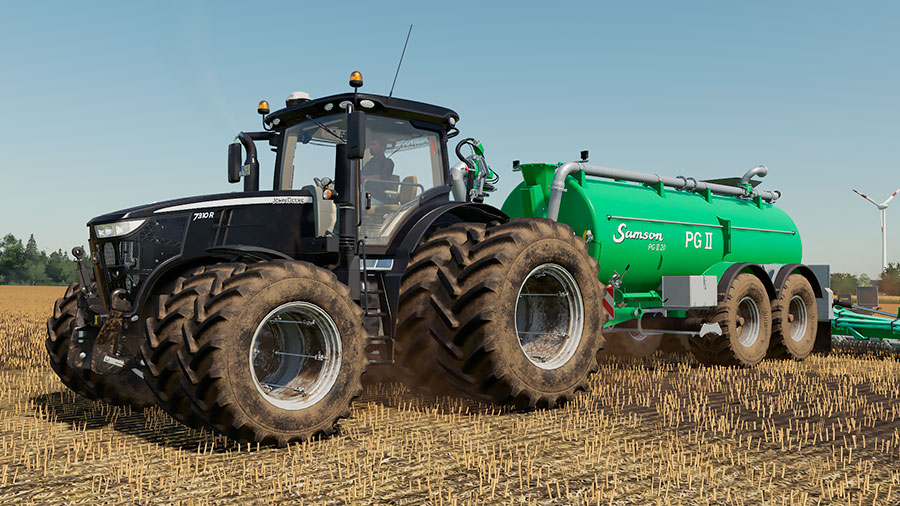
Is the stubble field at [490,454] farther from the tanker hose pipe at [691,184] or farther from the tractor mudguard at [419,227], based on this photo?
the tanker hose pipe at [691,184]

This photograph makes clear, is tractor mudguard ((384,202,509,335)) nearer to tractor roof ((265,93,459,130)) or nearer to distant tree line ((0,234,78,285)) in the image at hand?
tractor roof ((265,93,459,130))

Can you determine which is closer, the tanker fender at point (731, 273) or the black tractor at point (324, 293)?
the black tractor at point (324, 293)

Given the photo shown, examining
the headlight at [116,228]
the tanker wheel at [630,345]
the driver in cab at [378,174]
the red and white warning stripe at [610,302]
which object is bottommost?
the tanker wheel at [630,345]

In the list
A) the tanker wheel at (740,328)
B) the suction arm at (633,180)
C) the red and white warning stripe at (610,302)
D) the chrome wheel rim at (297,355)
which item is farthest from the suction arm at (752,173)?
the chrome wheel rim at (297,355)

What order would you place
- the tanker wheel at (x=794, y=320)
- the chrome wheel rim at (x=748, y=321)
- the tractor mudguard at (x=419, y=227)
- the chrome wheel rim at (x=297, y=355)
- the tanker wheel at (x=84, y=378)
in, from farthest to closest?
the tanker wheel at (x=794, y=320) → the chrome wheel rim at (x=748, y=321) → the tanker wheel at (x=84, y=378) → the tractor mudguard at (x=419, y=227) → the chrome wheel rim at (x=297, y=355)

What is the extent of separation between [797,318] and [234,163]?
9.39m

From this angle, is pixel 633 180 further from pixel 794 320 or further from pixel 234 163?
pixel 234 163

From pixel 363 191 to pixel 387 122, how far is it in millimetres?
787

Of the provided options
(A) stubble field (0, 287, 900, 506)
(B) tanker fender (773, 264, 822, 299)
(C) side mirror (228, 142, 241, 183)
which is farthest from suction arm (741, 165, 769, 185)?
(C) side mirror (228, 142, 241, 183)

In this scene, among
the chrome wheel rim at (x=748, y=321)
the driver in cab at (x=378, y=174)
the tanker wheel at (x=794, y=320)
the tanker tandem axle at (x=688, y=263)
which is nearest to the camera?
the driver in cab at (x=378, y=174)

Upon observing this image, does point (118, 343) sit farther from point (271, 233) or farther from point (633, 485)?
point (633, 485)

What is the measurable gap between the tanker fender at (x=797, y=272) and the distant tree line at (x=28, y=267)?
102005mm

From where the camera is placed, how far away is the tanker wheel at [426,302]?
6.44 metres

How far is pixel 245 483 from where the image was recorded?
4.54 metres
